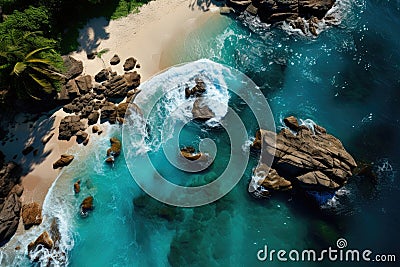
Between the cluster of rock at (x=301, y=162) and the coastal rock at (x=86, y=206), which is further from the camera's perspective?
the coastal rock at (x=86, y=206)

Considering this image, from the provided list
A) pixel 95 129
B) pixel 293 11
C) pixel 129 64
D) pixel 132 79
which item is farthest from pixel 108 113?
pixel 293 11

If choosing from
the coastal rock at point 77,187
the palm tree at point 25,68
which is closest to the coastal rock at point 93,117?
the palm tree at point 25,68

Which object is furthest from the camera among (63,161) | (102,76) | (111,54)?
(111,54)

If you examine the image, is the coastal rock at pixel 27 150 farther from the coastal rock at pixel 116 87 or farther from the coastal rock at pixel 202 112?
the coastal rock at pixel 202 112

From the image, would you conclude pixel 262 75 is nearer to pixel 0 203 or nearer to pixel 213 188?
pixel 213 188

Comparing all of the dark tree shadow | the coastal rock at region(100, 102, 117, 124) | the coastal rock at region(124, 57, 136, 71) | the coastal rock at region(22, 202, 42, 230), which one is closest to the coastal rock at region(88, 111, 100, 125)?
the coastal rock at region(100, 102, 117, 124)

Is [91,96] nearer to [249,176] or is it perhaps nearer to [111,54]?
[111,54]

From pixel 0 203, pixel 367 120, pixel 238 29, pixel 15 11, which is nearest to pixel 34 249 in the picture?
pixel 0 203
